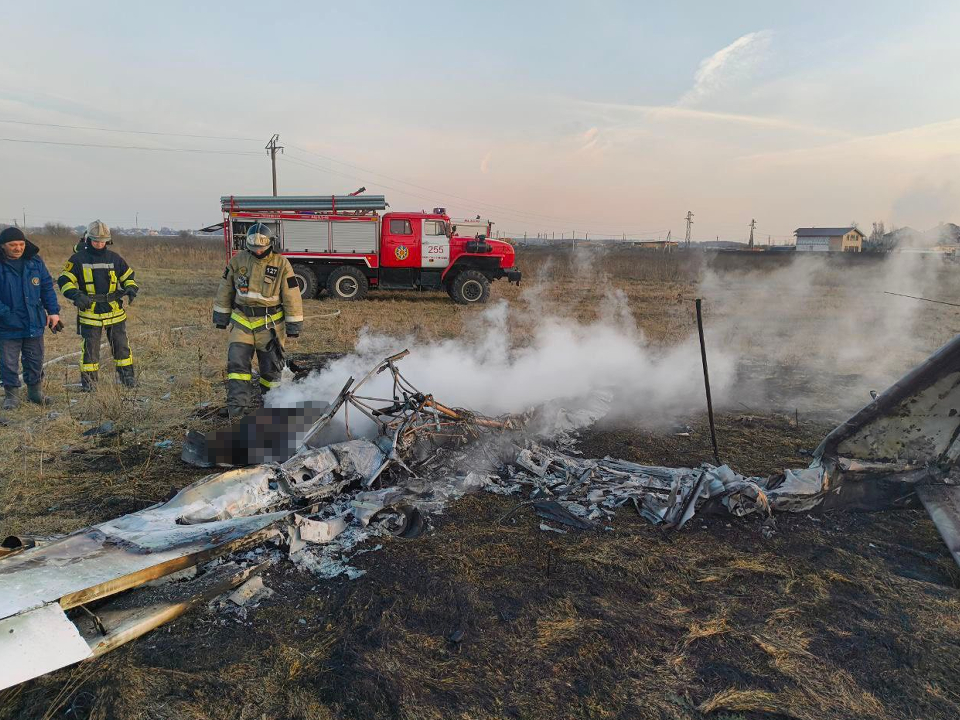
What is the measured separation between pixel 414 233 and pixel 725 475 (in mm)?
11796

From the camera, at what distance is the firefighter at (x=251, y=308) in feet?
16.8

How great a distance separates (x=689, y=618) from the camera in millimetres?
2863

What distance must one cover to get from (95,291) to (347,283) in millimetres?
8634

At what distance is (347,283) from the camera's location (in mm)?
14727

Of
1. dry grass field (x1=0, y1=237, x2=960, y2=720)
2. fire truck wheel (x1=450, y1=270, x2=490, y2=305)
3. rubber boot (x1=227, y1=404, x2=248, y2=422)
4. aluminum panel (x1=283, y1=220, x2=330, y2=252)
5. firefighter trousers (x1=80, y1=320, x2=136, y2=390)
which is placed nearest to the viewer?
dry grass field (x1=0, y1=237, x2=960, y2=720)

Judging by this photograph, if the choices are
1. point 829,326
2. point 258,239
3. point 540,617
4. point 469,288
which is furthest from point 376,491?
point 829,326

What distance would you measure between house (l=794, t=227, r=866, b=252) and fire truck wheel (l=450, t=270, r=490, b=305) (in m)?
31.0

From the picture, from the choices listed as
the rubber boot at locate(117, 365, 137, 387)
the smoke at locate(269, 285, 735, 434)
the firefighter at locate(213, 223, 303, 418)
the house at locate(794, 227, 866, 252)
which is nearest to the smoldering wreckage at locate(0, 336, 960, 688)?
the smoke at locate(269, 285, 735, 434)

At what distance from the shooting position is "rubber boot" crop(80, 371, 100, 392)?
20.8ft

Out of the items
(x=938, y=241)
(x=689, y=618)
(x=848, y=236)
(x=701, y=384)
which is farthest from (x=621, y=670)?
(x=848, y=236)

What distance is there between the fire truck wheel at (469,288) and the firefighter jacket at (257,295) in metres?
9.37

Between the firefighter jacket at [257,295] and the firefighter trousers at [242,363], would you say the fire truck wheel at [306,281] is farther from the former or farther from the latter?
the firefighter trousers at [242,363]

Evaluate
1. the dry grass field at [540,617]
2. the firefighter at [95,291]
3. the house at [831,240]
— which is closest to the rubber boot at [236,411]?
the dry grass field at [540,617]

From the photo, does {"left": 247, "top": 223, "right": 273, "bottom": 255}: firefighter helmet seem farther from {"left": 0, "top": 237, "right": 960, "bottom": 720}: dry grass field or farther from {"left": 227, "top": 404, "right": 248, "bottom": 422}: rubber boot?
{"left": 0, "top": 237, "right": 960, "bottom": 720}: dry grass field
